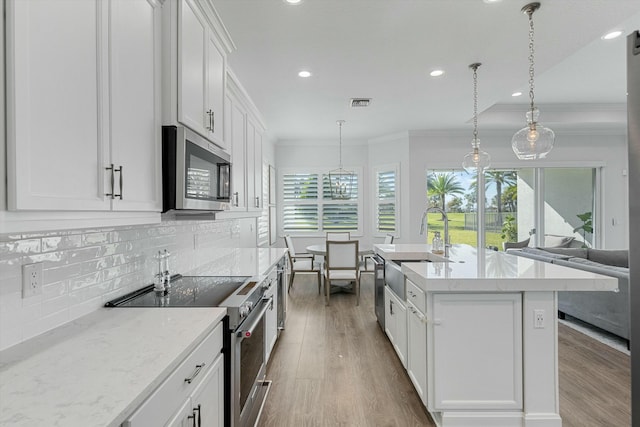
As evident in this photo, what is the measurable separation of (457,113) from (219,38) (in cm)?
394

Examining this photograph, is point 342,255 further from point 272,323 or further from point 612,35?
point 612,35

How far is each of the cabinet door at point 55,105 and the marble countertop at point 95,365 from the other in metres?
0.48

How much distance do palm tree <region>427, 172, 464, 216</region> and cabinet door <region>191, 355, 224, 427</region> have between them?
221 inches

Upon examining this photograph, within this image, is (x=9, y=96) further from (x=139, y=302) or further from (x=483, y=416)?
(x=483, y=416)

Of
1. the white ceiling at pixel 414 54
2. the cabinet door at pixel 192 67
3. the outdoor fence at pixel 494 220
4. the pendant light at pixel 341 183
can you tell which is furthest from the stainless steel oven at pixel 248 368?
the outdoor fence at pixel 494 220

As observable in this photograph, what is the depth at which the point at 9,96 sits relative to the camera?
2.71 feet

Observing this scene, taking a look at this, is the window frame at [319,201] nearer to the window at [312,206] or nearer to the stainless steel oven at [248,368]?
the window at [312,206]

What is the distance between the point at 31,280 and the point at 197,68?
4.27 ft

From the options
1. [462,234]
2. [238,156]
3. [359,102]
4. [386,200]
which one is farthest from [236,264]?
[462,234]

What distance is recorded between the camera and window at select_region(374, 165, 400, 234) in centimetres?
647

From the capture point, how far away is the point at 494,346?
1.97m

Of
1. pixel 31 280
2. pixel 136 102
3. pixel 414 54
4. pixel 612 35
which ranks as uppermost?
pixel 612 35

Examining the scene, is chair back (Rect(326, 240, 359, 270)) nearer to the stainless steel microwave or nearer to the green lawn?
the green lawn

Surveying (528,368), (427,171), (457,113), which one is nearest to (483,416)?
(528,368)
